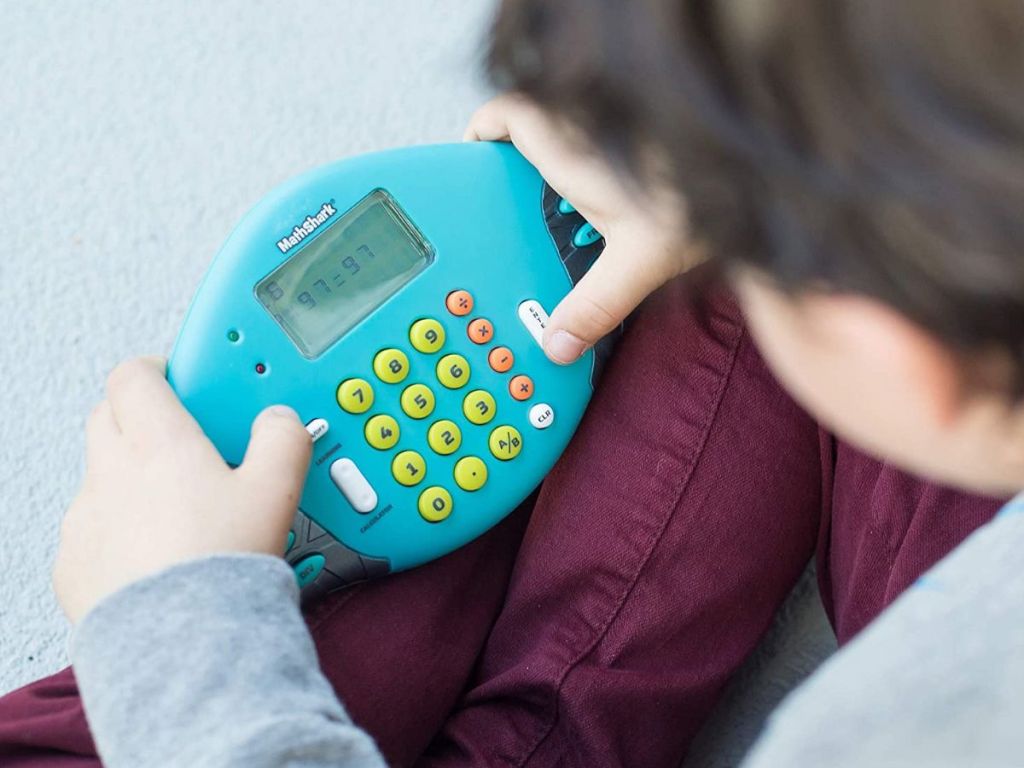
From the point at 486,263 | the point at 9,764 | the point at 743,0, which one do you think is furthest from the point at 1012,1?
the point at 9,764

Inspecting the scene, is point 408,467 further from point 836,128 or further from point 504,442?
point 836,128

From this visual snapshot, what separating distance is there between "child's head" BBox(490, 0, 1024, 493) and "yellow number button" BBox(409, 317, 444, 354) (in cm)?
17

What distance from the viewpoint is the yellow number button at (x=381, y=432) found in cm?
44

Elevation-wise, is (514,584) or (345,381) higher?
(345,381)

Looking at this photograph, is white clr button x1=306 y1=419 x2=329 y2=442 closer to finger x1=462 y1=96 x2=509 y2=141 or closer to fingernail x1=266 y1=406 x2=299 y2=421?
fingernail x1=266 y1=406 x2=299 y2=421

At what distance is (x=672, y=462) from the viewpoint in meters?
0.48

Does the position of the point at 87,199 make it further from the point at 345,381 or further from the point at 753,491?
the point at 753,491

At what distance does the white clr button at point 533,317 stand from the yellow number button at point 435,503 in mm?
76

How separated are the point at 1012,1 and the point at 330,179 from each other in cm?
29

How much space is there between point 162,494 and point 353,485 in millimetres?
78

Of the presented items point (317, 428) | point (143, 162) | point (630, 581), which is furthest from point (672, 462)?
point (143, 162)

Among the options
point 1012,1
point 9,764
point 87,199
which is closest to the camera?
point 1012,1

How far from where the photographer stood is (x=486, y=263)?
0.46 metres

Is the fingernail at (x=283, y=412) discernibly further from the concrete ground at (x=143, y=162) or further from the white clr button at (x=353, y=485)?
the concrete ground at (x=143, y=162)
